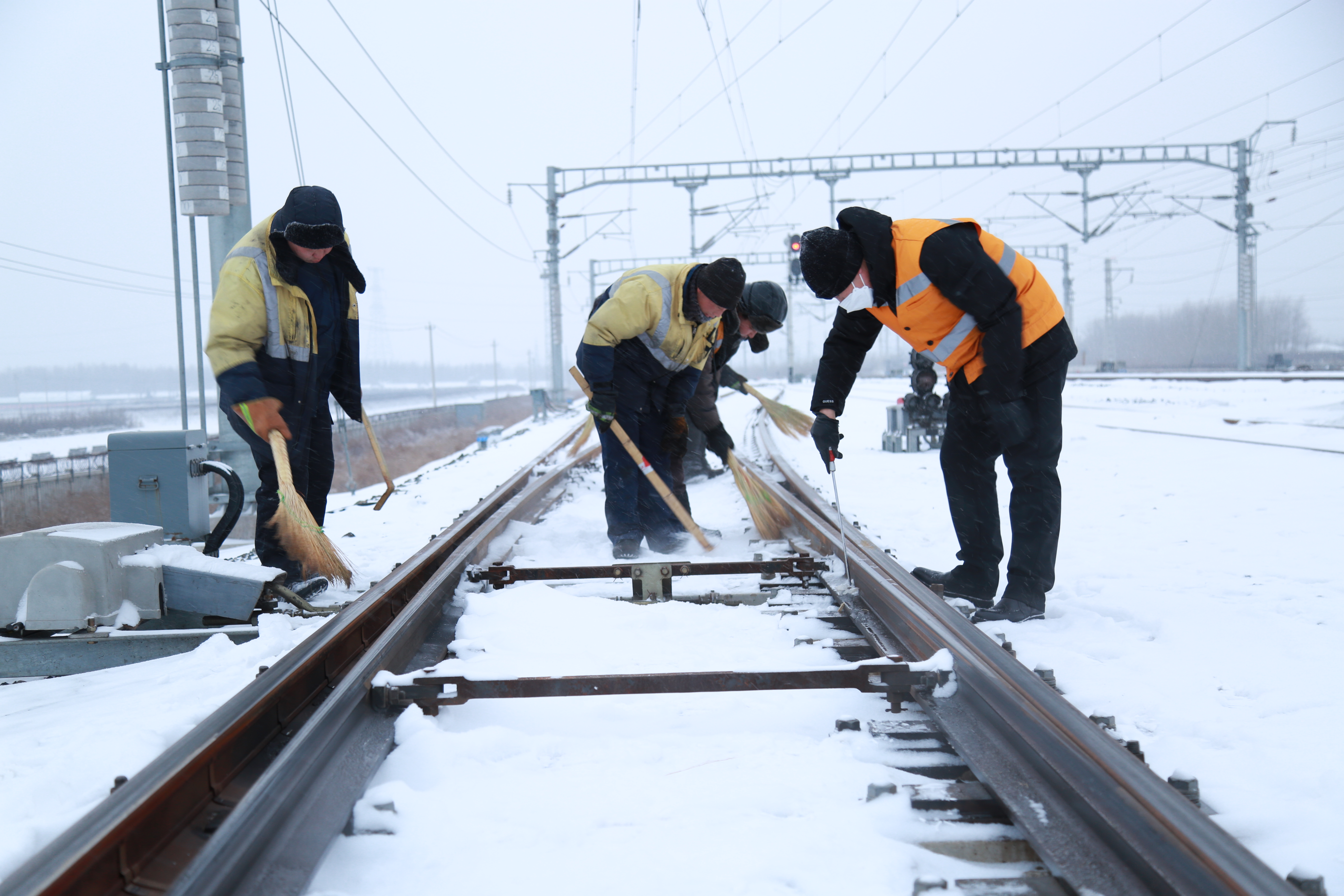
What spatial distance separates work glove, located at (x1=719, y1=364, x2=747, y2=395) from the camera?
20.8 ft

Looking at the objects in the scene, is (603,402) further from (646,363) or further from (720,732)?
(720,732)

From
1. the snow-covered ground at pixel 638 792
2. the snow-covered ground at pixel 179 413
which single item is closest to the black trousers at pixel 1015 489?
the snow-covered ground at pixel 638 792

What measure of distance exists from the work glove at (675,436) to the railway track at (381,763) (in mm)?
2539

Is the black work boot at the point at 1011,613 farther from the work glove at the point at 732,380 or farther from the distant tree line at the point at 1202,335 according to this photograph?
the distant tree line at the point at 1202,335

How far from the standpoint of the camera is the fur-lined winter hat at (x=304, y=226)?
367 cm

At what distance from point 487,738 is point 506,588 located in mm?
1458

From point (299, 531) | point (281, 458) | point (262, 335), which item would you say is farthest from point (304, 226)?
point (299, 531)

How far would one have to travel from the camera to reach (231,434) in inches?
253

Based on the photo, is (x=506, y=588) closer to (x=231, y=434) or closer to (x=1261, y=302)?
(x=231, y=434)

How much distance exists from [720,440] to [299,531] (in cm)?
274

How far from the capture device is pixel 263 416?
3.55 metres

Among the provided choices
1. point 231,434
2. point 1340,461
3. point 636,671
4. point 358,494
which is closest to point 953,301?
point 636,671

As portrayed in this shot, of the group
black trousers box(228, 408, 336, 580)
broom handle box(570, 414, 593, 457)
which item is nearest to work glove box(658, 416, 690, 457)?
broom handle box(570, 414, 593, 457)

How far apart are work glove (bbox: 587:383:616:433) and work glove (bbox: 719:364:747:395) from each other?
6.20 feet
